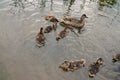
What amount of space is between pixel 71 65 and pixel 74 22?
2461 mm

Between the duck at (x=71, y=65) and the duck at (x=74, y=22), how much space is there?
6.94 ft

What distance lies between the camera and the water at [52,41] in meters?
8.25

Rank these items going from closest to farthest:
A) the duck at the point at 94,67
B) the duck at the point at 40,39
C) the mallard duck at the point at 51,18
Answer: the duck at the point at 94,67 < the duck at the point at 40,39 < the mallard duck at the point at 51,18

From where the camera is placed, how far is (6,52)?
879 cm

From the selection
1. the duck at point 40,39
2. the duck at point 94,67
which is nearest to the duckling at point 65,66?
the duck at point 94,67

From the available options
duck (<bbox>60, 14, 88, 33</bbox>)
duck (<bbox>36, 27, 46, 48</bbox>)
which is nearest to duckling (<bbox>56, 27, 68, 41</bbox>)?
duck (<bbox>36, 27, 46, 48</bbox>)

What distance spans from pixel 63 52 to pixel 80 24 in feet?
5.46

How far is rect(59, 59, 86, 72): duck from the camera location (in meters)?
8.29

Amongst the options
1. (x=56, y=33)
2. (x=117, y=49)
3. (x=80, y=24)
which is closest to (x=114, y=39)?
(x=117, y=49)

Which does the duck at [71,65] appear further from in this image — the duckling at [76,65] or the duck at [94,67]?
the duck at [94,67]

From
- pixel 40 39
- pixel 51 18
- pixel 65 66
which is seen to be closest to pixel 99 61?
pixel 65 66

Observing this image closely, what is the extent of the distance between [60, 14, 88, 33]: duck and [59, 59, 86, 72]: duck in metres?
2.11

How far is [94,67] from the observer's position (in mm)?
8336

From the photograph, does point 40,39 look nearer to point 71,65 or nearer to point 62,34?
point 62,34
